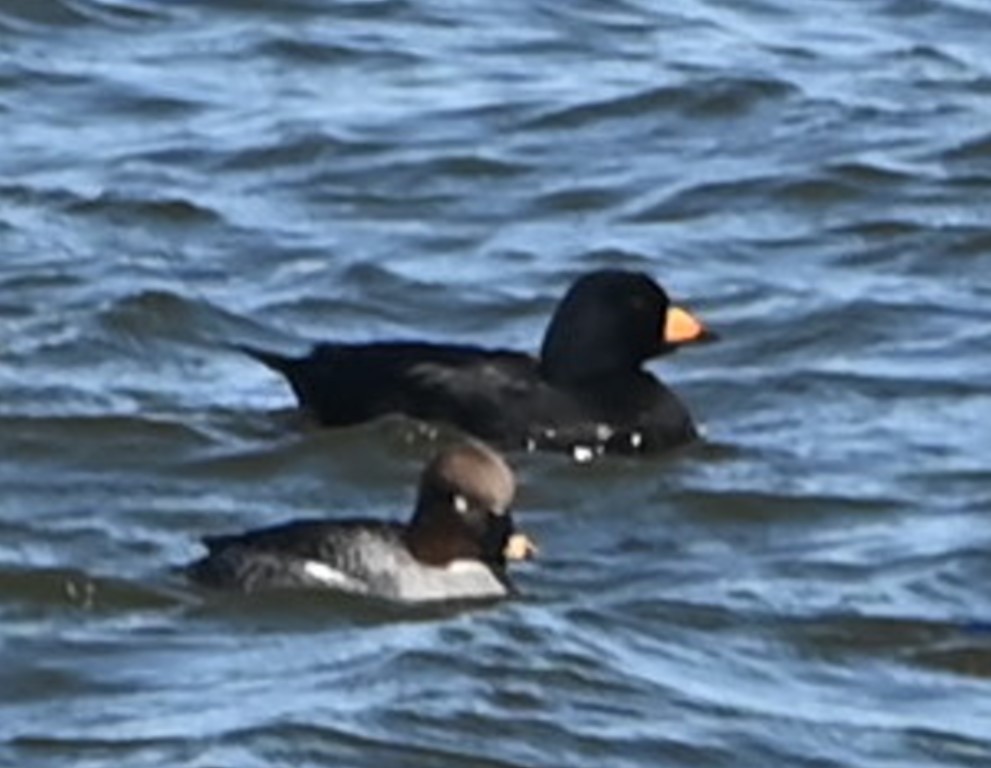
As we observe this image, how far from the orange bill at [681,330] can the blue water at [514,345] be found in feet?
0.75

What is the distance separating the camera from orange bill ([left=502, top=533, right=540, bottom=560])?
1423cm

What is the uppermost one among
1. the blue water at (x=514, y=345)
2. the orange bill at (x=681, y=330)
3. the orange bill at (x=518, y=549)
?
the orange bill at (x=518, y=549)

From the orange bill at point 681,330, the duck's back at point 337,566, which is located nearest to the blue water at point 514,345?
the duck's back at point 337,566

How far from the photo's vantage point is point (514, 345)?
17703 mm

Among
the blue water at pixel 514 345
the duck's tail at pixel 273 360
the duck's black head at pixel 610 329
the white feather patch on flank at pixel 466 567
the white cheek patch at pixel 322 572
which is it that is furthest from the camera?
the duck's black head at pixel 610 329

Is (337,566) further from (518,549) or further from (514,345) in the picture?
(514,345)

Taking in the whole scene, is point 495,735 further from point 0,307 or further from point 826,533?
point 0,307

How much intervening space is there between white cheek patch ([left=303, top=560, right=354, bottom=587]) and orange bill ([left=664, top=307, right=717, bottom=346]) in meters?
3.05

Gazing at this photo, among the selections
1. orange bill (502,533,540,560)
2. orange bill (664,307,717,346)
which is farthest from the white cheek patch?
orange bill (664,307,717,346)

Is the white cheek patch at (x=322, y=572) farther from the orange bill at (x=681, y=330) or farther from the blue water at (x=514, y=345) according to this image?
the orange bill at (x=681, y=330)

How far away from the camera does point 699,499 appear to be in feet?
51.5

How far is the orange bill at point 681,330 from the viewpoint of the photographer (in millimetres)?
16766

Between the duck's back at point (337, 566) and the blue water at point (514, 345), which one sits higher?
the duck's back at point (337, 566)

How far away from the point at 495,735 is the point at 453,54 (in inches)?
350
